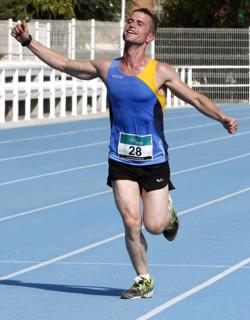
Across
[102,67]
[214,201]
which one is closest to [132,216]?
[102,67]

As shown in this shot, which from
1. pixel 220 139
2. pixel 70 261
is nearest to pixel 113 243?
pixel 70 261

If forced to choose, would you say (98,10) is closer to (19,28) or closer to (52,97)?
(52,97)

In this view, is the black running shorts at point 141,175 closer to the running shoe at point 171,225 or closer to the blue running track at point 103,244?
the running shoe at point 171,225

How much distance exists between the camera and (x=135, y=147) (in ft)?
32.9

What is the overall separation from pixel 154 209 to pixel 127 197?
9.0 inches

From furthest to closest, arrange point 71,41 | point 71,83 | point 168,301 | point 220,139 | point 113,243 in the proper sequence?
1. point 71,41
2. point 71,83
3. point 220,139
4. point 113,243
5. point 168,301

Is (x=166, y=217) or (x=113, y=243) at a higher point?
(x=166, y=217)

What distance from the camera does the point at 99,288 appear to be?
34.9 feet

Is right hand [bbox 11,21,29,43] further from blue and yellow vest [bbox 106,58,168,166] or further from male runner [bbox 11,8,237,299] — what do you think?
blue and yellow vest [bbox 106,58,168,166]

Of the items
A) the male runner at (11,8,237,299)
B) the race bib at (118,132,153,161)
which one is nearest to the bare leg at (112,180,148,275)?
the male runner at (11,8,237,299)

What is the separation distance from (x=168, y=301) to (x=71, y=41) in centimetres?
3266

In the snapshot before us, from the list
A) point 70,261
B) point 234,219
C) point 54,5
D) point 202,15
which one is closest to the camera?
point 70,261

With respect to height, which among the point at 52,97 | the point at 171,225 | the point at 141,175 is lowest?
the point at 52,97

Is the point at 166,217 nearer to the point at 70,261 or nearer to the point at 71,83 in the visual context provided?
the point at 70,261
